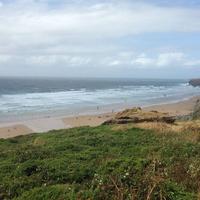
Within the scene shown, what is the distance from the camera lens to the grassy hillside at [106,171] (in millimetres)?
7145

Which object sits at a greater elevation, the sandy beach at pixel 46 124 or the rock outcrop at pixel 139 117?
the rock outcrop at pixel 139 117

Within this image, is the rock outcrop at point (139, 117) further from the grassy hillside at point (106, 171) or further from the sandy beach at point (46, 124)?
the sandy beach at point (46, 124)

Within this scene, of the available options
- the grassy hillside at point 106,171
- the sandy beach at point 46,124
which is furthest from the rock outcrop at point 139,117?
the sandy beach at point 46,124

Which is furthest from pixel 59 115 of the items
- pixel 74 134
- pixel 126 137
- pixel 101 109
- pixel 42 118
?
pixel 126 137

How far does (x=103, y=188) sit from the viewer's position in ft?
23.7

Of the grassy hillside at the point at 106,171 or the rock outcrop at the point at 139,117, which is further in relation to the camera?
the rock outcrop at the point at 139,117

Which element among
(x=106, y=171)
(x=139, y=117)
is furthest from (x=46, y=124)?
(x=106, y=171)

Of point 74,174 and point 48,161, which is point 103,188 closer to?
point 74,174

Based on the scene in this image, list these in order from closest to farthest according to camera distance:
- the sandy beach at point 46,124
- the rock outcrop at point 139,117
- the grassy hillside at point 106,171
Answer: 1. the grassy hillside at point 106,171
2. the rock outcrop at point 139,117
3. the sandy beach at point 46,124

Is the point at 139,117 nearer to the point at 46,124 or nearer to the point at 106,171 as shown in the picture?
the point at 106,171

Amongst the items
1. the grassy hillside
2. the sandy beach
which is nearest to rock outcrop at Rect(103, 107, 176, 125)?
the grassy hillside

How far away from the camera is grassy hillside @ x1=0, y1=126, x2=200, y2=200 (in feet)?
23.4

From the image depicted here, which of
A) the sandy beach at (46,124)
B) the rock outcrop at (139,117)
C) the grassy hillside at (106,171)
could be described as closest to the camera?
the grassy hillside at (106,171)

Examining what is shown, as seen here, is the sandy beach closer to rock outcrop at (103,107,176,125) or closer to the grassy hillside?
rock outcrop at (103,107,176,125)
